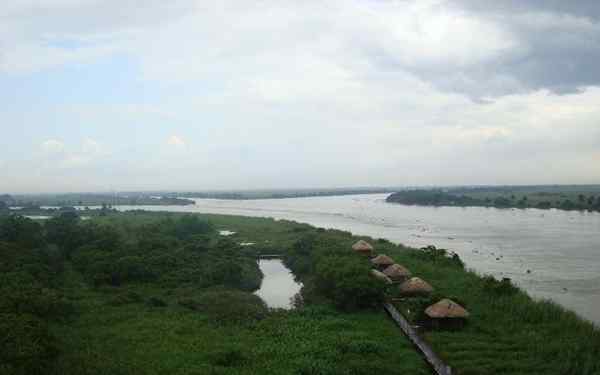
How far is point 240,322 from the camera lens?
2184 centimetres

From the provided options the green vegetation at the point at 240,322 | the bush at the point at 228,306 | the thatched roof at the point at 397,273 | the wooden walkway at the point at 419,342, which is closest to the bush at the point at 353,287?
the green vegetation at the point at 240,322

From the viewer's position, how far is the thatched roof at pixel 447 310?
1981cm

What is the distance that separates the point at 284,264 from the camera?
40.8 metres

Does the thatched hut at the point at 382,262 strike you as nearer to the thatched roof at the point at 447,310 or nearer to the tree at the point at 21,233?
the thatched roof at the point at 447,310

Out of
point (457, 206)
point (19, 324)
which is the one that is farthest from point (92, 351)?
point (457, 206)

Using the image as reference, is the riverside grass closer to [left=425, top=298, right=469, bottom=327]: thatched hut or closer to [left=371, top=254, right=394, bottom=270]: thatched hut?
[left=425, top=298, right=469, bottom=327]: thatched hut

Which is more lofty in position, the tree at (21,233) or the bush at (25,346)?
the tree at (21,233)

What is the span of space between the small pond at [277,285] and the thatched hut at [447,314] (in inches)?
346

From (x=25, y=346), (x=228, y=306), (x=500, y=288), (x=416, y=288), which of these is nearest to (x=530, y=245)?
(x=500, y=288)

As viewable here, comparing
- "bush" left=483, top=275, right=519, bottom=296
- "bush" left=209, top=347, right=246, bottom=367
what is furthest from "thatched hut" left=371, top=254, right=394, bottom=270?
"bush" left=209, top=347, right=246, bottom=367

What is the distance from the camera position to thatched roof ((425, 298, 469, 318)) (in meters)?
19.8

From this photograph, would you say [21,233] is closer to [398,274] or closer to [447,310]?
[398,274]

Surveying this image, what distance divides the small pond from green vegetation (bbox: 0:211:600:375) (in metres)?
1.06

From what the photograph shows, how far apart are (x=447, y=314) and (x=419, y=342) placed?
82.4 inches
